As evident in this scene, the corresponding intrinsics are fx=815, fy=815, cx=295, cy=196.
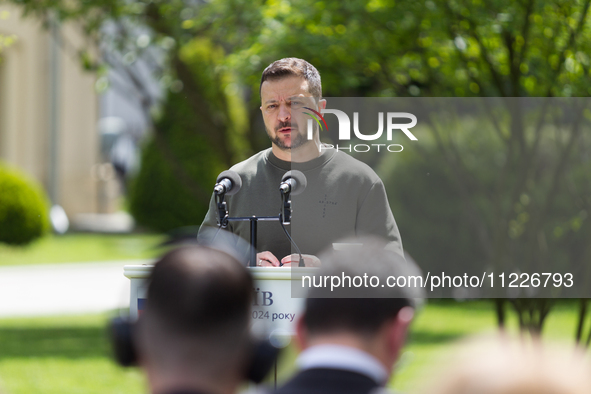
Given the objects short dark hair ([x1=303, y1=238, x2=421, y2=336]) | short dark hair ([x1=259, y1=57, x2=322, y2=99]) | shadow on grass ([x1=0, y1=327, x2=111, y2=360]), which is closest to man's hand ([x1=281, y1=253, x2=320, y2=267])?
short dark hair ([x1=259, y1=57, x2=322, y2=99])

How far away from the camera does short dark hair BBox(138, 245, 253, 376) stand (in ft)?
5.88

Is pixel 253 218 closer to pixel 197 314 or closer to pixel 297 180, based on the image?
pixel 297 180

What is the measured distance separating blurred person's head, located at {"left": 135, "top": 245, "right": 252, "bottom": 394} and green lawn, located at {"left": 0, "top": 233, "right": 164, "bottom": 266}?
14.7 m

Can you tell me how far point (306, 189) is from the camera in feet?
11.6

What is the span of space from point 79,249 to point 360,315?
2089 centimetres

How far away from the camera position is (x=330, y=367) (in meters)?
1.85

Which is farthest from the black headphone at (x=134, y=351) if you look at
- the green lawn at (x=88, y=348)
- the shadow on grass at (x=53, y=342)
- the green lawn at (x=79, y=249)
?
the green lawn at (x=79, y=249)

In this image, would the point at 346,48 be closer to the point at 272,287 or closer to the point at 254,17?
the point at 254,17

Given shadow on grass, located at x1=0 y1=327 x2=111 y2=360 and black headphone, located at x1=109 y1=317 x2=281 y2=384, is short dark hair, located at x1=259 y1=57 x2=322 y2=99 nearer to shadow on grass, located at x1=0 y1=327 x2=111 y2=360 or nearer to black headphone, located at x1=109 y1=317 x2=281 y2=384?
black headphone, located at x1=109 y1=317 x2=281 y2=384

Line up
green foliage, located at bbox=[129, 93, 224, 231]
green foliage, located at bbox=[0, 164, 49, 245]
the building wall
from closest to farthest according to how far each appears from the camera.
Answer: green foliage, located at bbox=[0, 164, 49, 245] → green foliage, located at bbox=[129, 93, 224, 231] → the building wall

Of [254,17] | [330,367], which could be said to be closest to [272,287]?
[330,367]

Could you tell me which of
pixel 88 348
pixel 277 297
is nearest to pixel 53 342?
pixel 88 348

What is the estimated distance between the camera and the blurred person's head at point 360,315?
1.90 meters

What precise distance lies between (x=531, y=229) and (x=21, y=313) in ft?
26.7
